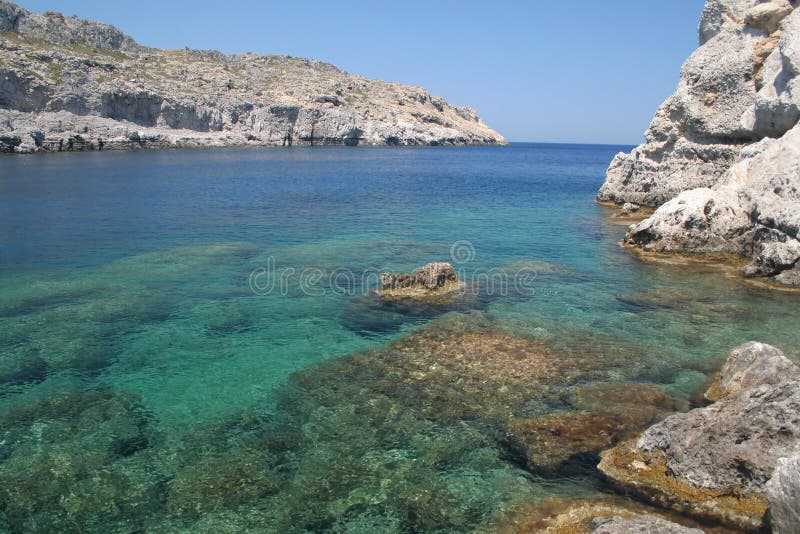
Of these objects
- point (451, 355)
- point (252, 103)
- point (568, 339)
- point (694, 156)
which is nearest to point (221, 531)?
point (451, 355)

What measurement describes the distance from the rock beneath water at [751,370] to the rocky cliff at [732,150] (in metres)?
10.4

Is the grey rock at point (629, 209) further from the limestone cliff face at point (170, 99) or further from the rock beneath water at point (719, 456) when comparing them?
the limestone cliff face at point (170, 99)

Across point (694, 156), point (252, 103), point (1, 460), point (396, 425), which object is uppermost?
point (252, 103)

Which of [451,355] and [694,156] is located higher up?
[694,156]

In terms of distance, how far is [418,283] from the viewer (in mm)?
20297

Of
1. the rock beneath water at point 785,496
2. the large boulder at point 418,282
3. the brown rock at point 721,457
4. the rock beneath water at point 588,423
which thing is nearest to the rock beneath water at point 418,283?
the large boulder at point 418,282

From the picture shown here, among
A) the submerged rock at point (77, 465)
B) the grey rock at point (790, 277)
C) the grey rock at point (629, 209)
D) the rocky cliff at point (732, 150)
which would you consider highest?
the rocky cliff at point (732, 150)

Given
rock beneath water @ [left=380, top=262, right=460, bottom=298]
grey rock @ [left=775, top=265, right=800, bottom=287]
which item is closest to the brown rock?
rock beneath water @ [left=380, top=262, right=460, bottom=298]

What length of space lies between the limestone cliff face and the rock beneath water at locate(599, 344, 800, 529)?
9649 cm

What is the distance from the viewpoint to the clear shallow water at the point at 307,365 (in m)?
9.34

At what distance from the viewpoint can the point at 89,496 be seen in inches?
365

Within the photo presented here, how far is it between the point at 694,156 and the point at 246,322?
30.1 metres

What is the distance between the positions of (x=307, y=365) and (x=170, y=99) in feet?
370

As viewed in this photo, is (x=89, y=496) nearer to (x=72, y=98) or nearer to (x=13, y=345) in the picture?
(x=13, y=345)
